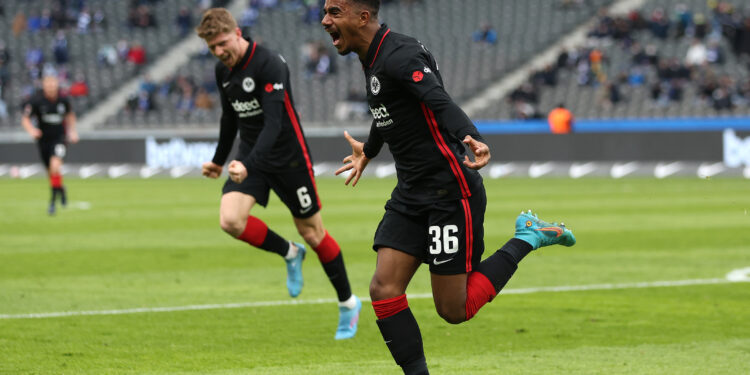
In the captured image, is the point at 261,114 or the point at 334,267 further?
the point at 261,114

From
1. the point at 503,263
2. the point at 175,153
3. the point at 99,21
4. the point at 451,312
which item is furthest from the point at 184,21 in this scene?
the point at 451,312

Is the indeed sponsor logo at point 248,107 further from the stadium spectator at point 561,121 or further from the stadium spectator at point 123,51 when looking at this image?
the stadium spectator at point 123,51

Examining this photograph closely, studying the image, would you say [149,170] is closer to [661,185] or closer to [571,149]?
[571,149]

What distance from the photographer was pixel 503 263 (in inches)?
235

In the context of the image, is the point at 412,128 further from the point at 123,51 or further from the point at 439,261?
the point at 123,51

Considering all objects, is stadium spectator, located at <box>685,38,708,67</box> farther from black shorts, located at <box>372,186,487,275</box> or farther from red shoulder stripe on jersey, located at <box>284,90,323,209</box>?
black shorts, located at <box>372,186,487,275</box>

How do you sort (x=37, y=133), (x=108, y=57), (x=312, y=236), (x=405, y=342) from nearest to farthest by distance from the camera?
(x=405, y=342), (x=312, y=236), (x=37, y=133), (x=108, y=57)

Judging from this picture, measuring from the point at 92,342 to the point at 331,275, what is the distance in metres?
1.62

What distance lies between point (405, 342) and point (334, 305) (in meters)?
3.58

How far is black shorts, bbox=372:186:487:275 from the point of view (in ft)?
18.1

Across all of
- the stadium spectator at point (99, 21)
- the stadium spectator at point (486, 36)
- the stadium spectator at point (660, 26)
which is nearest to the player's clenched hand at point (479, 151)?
the stadium spectator at point (660, 26)

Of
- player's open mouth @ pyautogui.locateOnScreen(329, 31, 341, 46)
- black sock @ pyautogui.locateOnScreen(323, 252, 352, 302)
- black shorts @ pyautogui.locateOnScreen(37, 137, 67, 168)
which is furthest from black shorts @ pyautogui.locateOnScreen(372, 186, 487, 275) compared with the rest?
black shorts @ pyautogui.locateOnScreen(37, 137, 67, 168)

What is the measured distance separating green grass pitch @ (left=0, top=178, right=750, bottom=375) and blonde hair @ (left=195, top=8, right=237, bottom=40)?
6.39 feet

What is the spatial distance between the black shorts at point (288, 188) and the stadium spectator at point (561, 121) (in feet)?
61.5
